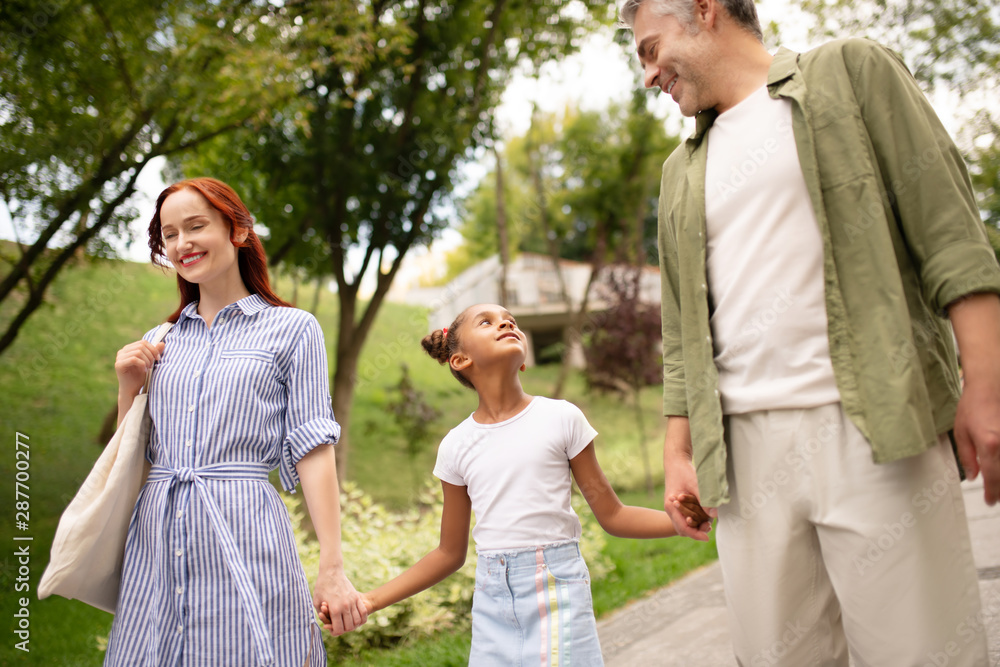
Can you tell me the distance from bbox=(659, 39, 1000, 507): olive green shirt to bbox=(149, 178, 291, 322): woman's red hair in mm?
1439

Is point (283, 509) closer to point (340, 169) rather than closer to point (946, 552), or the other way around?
point (946, 552)

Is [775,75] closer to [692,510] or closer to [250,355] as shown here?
[692,510]

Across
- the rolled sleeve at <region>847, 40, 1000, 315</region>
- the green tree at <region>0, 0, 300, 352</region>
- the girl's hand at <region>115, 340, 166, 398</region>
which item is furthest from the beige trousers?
the green tree at <region>0, 0, 300, 352</region>

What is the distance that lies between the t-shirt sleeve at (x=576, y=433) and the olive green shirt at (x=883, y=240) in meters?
0.48

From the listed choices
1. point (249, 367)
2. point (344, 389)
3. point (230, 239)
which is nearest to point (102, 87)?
point (344, 389)

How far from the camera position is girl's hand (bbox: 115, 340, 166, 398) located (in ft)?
6.88

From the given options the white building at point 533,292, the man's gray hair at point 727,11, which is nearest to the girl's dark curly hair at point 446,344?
the man's gray hair at point 727,11

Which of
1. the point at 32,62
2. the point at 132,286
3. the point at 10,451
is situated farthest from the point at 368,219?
the point at 132,286

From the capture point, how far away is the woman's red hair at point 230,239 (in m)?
2.23

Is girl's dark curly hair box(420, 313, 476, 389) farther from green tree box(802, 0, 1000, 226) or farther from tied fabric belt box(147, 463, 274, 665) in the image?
green tree box(802, 0, 1000, 226)

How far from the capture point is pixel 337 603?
203 centimetres

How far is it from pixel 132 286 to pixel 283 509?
2162 cm

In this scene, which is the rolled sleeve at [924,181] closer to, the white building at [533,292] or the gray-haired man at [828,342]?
the gray-haired man at [828,342]

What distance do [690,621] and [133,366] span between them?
3857 mm
